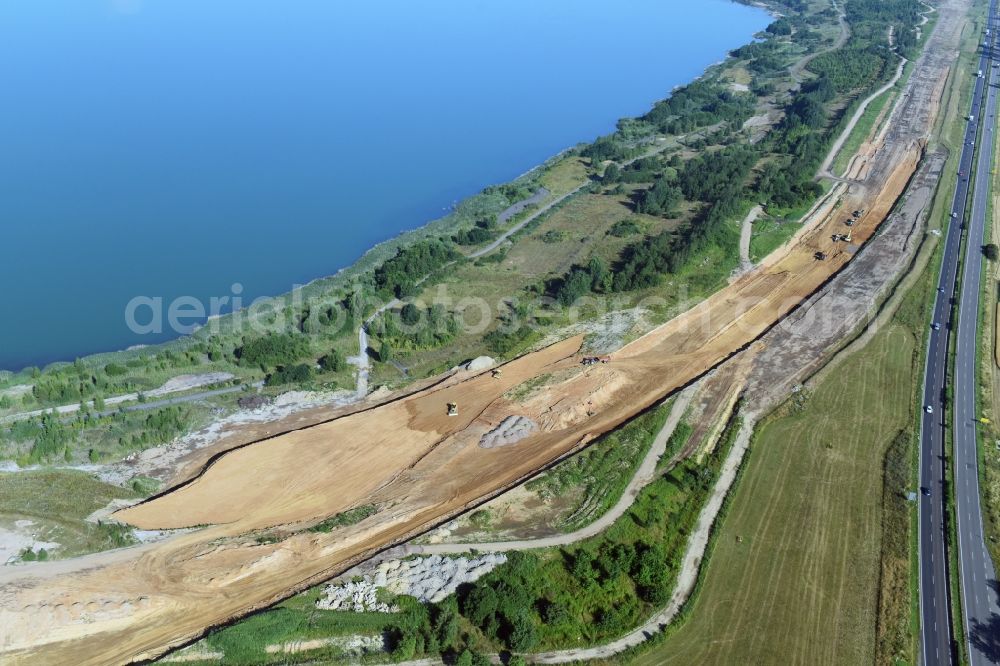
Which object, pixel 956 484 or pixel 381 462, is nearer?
pixel 956 484

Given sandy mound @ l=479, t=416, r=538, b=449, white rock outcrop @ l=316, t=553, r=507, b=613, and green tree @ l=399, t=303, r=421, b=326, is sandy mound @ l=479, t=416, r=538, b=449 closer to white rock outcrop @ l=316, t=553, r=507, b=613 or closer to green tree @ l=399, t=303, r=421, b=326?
white rock outcrop @ l=316, t=553, r=507, b=613

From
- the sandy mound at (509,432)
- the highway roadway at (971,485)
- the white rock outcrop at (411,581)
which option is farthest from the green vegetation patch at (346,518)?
the highway roadway at (971,485)

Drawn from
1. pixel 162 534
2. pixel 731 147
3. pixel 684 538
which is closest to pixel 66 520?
pixel 162 534

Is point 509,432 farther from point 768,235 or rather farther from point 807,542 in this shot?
point 768,235

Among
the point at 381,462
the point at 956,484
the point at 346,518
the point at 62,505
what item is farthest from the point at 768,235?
the point at 62,505

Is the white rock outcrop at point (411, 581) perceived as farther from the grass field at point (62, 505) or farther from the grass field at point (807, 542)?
the grass field at point (62, 505)

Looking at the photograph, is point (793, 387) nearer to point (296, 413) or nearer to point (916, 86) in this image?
point (296, 413)
